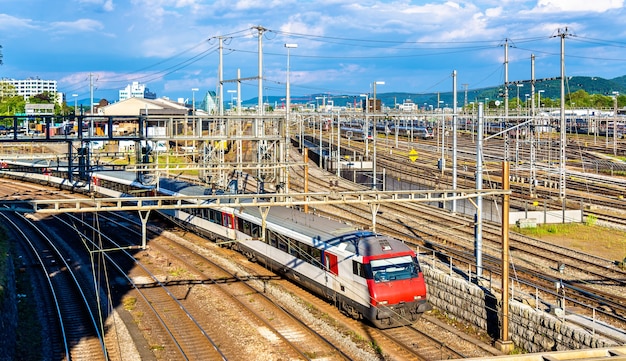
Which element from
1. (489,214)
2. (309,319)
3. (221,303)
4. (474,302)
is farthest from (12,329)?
(489,214)

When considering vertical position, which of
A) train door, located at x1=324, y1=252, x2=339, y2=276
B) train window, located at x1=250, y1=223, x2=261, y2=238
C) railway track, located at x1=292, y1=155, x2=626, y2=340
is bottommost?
railway track, located at x1=292, y1=155, x2=626, y2=340

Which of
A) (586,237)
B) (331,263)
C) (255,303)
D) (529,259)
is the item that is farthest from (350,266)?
(586,237)

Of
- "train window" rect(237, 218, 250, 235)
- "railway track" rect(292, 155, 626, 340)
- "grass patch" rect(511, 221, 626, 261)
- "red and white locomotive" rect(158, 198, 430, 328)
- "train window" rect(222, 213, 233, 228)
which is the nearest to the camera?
"red and white locomotive" rect(158, 198, 430, 328)

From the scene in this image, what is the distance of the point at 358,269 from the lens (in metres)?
18.0

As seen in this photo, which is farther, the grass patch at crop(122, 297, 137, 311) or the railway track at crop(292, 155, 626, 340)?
the grass patch at crop(122, 297, 137, 311)

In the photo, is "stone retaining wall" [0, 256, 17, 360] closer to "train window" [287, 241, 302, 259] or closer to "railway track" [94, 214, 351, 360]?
"railway track" [94, 214, 351, 360]

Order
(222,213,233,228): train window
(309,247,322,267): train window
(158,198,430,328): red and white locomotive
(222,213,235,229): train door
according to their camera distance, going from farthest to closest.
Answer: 1. (222,213,233,228): train window
2. (222,213,235,229): train door
3. (309,247,322,267): train window
4. (158,198,430,328): red and white locomotive

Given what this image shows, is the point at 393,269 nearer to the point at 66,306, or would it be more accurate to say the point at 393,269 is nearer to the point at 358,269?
the point at 358,269

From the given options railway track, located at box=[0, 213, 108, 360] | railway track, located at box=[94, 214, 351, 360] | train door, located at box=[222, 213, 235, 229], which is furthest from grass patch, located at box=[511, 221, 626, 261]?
railway track, located at box=[0, 213, 108, 360]

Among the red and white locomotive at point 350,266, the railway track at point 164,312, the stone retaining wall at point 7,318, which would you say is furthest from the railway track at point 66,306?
the red and white locomotive at point 350,266

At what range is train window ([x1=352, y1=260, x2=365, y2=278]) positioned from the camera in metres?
17.8

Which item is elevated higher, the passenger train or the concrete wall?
the passenger train

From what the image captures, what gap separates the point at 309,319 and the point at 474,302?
470 centimetres

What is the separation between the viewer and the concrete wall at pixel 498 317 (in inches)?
582
